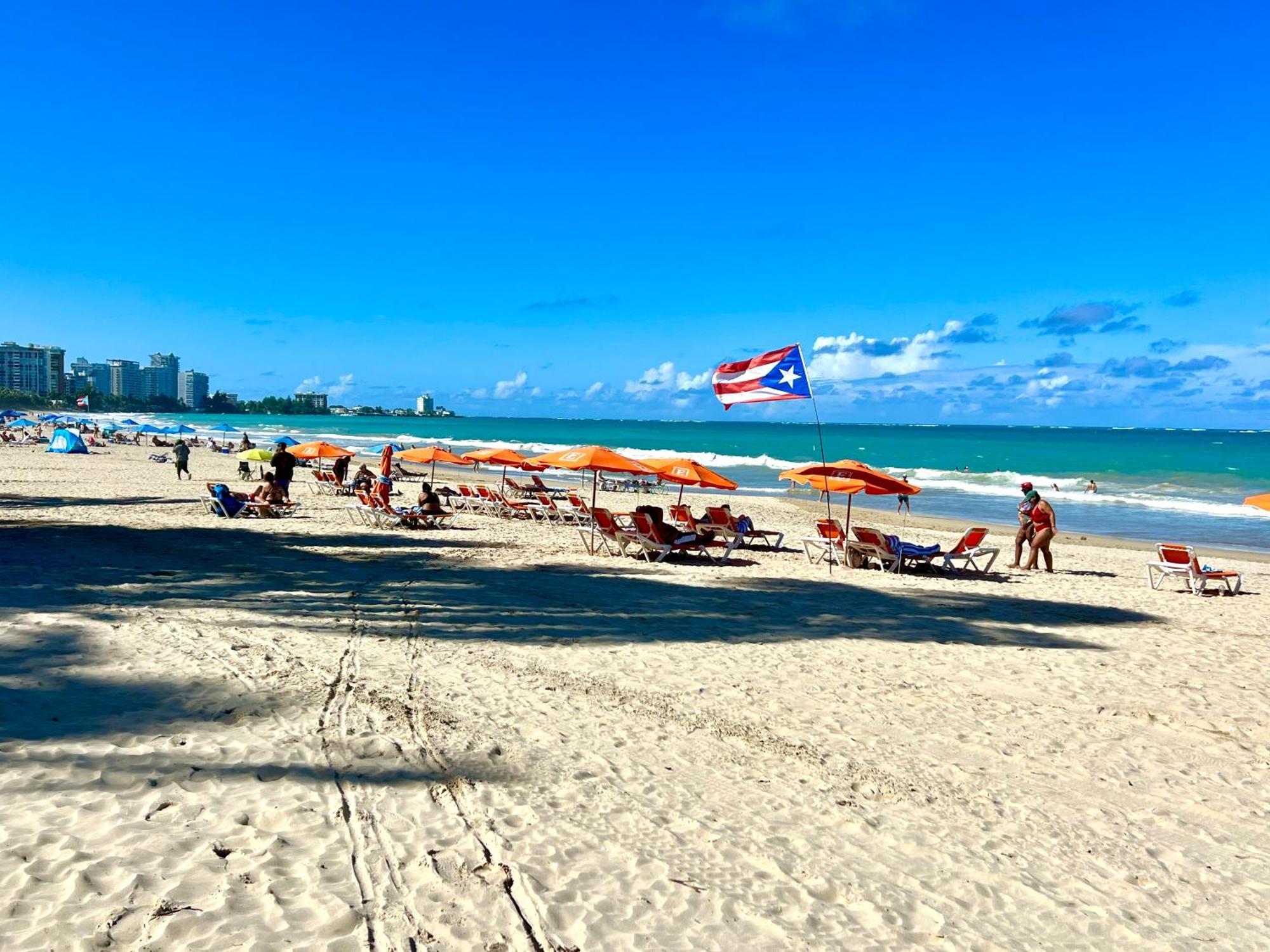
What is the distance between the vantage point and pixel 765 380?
11.6m

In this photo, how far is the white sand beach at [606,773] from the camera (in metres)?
3.19

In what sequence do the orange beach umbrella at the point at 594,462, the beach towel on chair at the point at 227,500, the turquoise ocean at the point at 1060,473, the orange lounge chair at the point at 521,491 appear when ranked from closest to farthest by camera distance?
the orange beach umbrella at the point at 594,462
the beach towel on chair at the point at 227,500
the orange lounge chair at the point at 521,491
the turquoise ocean at the point at 1060,473

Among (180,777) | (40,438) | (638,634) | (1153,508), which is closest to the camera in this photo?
Result: (180,777)

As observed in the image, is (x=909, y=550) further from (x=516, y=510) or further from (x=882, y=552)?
(x=516, y=510)

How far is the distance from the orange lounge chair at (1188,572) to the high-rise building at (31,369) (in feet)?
654

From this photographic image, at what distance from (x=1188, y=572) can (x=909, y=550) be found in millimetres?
3681

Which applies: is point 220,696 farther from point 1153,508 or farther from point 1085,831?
point 1153,508

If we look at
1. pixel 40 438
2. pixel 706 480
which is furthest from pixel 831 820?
pixel 40 438

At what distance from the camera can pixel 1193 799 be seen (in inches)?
181

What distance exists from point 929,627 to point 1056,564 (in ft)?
24.2

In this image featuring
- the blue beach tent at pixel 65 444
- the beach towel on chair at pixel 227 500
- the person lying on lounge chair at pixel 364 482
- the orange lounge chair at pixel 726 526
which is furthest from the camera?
the blue beach tent at pixel 65 444

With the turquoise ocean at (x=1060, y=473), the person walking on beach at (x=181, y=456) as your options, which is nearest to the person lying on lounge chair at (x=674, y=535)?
A: the turquoise ocean at (x=1060, y=473)

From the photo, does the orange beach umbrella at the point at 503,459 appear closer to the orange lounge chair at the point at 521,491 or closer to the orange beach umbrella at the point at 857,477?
the orange lounge chair at the point at 521,491

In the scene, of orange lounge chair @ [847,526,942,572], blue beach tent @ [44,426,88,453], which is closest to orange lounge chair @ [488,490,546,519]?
orange lounge chair @ [847,526,942,572]
